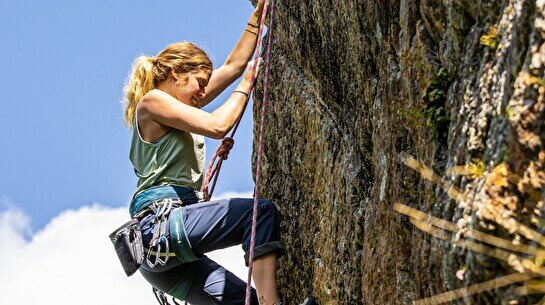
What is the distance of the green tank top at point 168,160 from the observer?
264 inches

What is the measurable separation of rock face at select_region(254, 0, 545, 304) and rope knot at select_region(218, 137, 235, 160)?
66cm

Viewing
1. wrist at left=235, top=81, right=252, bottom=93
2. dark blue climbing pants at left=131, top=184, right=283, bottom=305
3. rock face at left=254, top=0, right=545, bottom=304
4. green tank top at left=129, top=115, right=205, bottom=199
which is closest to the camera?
rock face at left=254, top=0, right=545, bottom=304

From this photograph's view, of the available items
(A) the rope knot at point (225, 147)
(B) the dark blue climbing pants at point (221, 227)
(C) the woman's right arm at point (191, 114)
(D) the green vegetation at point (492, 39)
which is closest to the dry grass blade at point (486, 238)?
(D) the green vegetation at point (492, 39)

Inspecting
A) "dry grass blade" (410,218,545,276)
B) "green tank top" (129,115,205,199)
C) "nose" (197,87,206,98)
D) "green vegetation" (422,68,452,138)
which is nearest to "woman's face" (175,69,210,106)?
"nose" (197,87,206,98)

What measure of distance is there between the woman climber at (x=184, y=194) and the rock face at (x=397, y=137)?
0.62m

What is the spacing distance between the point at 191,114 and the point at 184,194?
59 cm

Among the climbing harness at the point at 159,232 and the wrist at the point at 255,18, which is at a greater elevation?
the wrist at the point at 255,18

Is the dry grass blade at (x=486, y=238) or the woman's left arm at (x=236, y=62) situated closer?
the dry grass blade at (x=486, y=238)

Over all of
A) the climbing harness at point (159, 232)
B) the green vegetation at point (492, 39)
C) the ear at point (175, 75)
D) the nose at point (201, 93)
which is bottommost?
the climbing harness at point (159, 232)

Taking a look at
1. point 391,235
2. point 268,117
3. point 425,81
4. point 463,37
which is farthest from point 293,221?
point 463,37

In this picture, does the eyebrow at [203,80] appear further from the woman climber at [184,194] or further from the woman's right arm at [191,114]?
the woman's right arm at [191,114]

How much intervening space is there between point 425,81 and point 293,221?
8.41 ft

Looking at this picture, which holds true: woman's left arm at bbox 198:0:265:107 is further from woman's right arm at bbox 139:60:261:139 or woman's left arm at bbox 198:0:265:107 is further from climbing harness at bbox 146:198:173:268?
climbing harness at bbox 146:198:173:268

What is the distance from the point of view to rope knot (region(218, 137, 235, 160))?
7309mm
